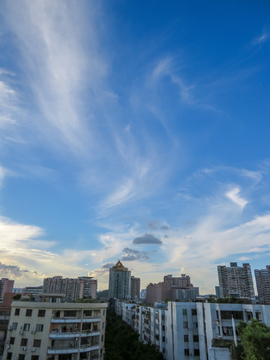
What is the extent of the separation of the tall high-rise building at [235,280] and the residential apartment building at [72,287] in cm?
5737

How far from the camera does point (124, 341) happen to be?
153ft

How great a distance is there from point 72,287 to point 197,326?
8890 centimetres

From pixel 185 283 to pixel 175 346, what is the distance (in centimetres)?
10832

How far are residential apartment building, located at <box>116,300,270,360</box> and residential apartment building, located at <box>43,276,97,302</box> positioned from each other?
68945 millimetres

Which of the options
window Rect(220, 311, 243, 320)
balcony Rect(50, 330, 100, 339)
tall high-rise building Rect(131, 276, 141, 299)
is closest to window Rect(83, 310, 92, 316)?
balcony Rect(50, 330, 100, 339)

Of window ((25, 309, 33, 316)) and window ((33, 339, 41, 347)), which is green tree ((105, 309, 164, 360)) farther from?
window ((25, 309, 33, 316))

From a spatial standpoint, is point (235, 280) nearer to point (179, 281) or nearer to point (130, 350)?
point (179, 281)

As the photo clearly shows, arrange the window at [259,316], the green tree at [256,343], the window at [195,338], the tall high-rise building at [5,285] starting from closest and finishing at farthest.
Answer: the green tree at [256,343] < the window at [259,316] < the window at [195,338] < the tall high-rise building at [5,285]

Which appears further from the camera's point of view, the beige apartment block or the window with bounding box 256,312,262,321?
the beige apartment block

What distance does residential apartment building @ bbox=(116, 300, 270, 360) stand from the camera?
84.5 feet

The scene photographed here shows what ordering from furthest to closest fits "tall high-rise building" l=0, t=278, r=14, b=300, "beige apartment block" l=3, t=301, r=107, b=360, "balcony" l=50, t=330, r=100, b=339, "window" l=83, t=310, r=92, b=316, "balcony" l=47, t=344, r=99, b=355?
"tall high-rise building" l=0, t=278, r=14, b=300 → "window" l=83, t=310, r=92, b=316 → "balcony" l=50, t=330, r=100, b=339 → "beige apartment block" l=3, t=301, r=107, b=360 → "balcony" l=47, t=344, r=99, b=355

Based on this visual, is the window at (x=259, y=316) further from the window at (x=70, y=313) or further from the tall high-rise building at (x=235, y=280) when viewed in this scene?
the tall high-rise building at (x=235, y=280)

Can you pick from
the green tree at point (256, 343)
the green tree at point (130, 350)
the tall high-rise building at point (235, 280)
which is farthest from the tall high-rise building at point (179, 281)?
the green tree at point (256, 343)

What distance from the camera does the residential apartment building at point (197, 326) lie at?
2577cm
